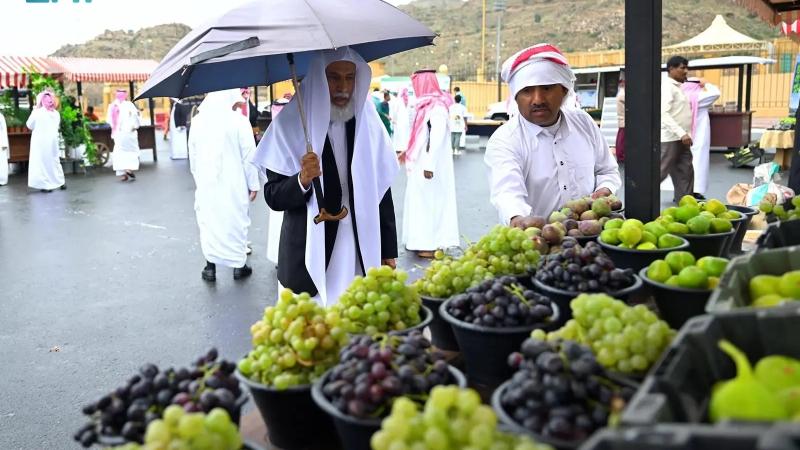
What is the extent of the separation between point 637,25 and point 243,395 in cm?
253

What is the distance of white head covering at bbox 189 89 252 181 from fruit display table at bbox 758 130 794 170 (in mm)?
8934

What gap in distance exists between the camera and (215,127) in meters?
7.53

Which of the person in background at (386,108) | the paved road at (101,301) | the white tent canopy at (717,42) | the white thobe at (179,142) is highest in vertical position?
the white tent canopy at (717,42)

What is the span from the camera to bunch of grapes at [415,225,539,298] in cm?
235

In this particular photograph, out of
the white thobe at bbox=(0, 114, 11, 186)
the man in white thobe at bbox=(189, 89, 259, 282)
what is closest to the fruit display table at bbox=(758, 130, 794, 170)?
the man in white thobe at bbox=(189, 89, 259, 282)

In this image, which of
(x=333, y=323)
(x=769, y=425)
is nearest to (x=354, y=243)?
(x=333, y=323)

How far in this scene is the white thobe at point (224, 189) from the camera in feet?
25.1

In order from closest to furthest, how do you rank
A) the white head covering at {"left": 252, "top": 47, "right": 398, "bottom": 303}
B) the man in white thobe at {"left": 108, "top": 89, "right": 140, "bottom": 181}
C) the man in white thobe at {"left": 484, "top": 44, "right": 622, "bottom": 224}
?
the white head covering at {"left": 252, "top": 47, "right": 398, "bottom": 303} < the man in white thobe at {"left": 484, "top": 44, "right": 622, "bottom": 224} < the man in white thobe at {"left": 108, "top": 89, "right": 140, "bottom": 181}

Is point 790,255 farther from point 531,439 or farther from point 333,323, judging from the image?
point 333,323

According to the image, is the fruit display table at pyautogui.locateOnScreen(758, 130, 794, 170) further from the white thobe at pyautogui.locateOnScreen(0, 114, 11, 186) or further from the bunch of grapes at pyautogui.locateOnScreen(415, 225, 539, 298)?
the white thobe at pyautogui.locateOnScreen(0, 114, 11, 186)

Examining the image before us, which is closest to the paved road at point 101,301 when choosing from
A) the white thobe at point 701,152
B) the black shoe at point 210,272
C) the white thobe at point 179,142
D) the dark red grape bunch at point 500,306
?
the black shoe at point 210,272

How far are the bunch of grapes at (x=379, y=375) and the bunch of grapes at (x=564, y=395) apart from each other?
0.61 ft

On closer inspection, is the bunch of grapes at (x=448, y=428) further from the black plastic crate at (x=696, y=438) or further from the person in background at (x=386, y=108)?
the person in background at (x=386, y=108)

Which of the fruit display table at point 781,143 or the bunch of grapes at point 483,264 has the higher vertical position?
the fruit display table at point 781,143
